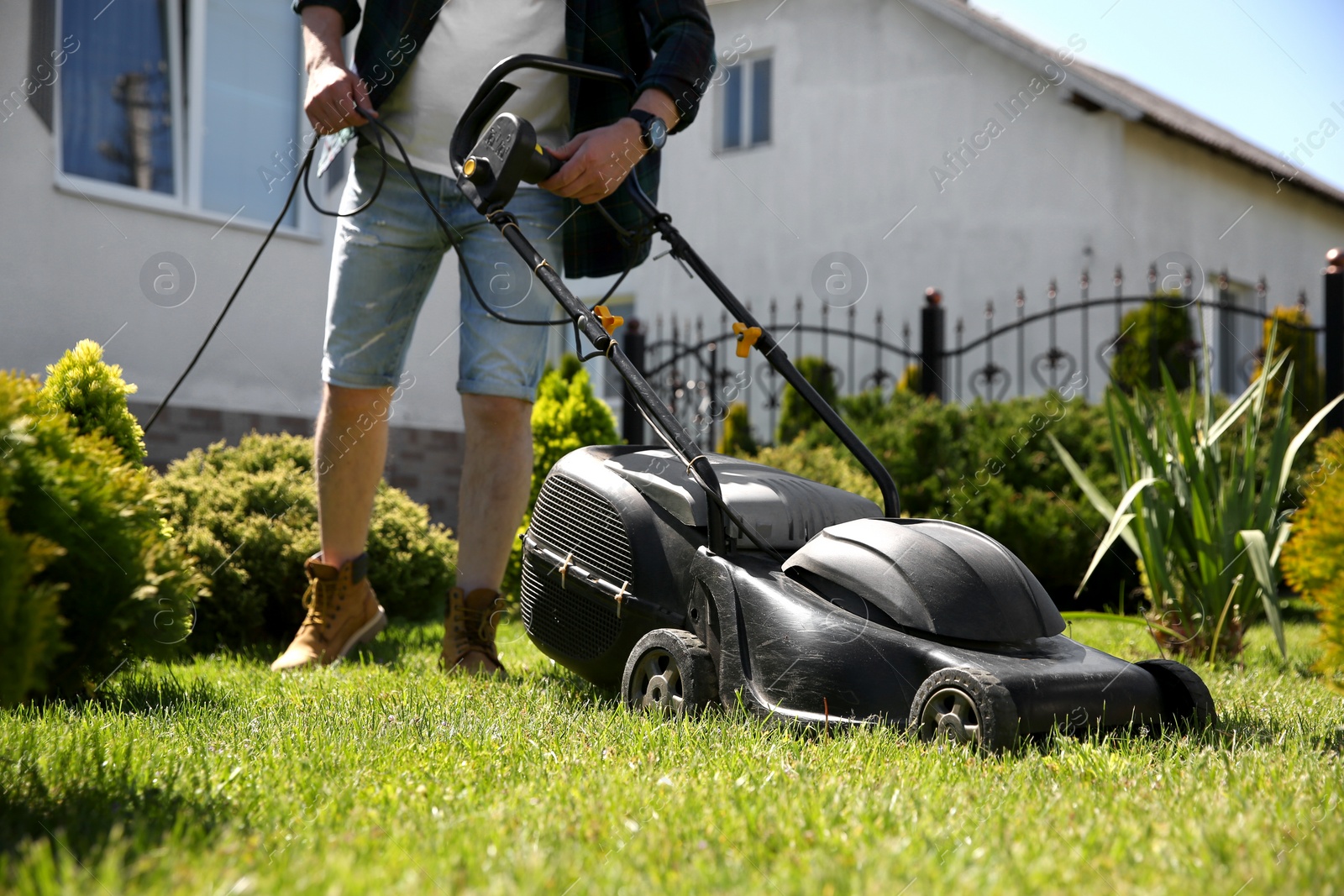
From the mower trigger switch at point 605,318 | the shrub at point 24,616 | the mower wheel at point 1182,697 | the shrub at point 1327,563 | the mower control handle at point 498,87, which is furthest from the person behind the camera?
the mower control handle at point 498,87

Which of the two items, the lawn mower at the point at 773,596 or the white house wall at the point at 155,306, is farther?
the white house wall at the point at 155,306

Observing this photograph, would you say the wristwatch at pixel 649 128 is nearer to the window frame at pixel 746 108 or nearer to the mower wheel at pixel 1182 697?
the mower wheel at pixel 1182 697

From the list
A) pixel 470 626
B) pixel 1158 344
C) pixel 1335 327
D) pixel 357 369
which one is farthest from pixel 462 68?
pixel 1158 344

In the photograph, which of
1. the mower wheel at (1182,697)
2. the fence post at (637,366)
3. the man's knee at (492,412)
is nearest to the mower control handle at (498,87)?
the man's knee at (492,412)

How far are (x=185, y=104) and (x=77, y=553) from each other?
5.29m

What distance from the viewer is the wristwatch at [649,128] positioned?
271 centimetres

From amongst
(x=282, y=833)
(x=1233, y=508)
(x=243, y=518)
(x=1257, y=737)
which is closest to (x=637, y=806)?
(x=282, y=833)

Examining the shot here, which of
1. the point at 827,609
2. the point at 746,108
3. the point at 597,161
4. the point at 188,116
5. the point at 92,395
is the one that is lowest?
the point at 827,609

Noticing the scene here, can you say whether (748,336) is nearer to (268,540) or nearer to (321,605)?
(321,605)

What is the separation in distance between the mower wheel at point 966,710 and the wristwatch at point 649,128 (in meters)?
1.41

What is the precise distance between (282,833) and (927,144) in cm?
1204

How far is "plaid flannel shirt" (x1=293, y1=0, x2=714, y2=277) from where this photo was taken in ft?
9.75

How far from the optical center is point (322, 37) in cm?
299

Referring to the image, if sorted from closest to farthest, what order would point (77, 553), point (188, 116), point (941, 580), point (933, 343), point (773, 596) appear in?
point (77, 553), point (941, 580), point (773, 596), point (188, 116), point (933, 343)
